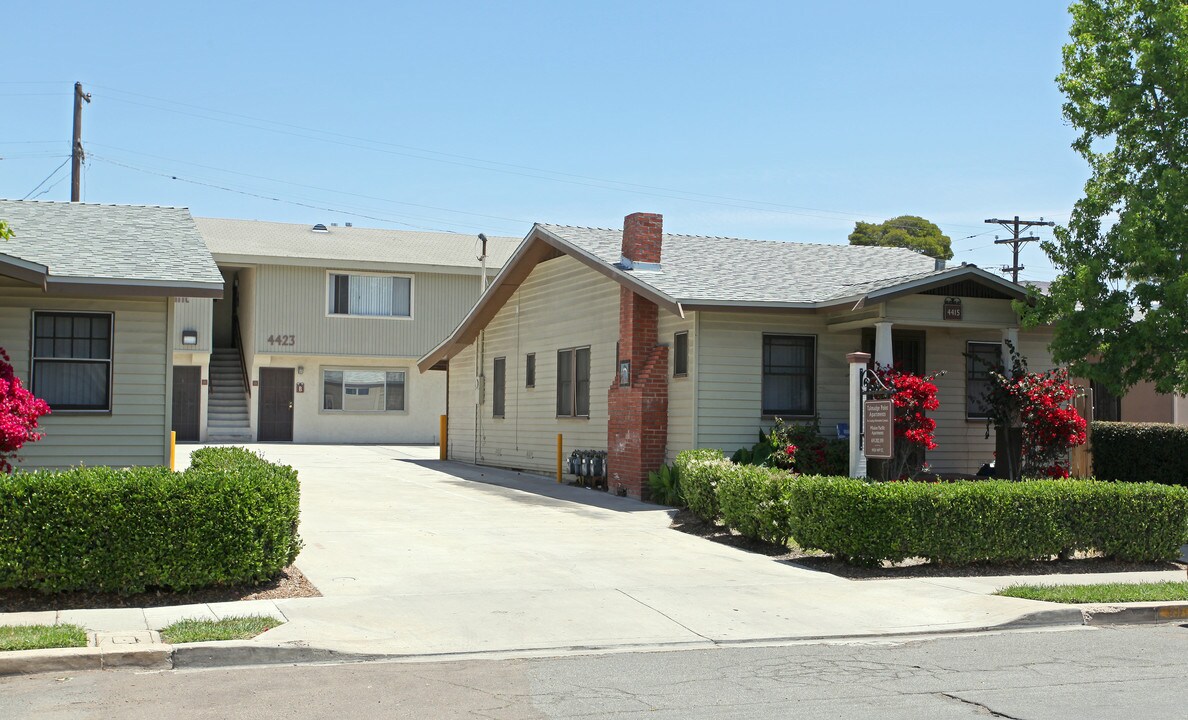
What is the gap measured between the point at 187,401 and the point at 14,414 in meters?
22.7

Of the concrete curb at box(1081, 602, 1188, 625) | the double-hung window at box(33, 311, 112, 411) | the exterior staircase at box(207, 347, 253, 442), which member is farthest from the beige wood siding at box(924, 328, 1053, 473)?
the exterior staircase at box(207, 347, 253, 442)

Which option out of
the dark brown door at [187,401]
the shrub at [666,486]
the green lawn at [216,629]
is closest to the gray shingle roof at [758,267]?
the shrub at [666,486]

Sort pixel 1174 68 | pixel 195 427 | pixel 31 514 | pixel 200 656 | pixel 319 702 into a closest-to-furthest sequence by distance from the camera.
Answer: pixel 319 702 → pixel 200 656 → pixel 31 514 → pixel 1174 68 → pixel 195 427

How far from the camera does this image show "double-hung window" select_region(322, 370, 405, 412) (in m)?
36.4

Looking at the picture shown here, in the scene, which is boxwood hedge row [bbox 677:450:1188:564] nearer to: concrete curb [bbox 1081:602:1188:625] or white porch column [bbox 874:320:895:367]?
concrete curb [bbox 1081:602:1188:625]

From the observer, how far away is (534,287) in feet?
85.1

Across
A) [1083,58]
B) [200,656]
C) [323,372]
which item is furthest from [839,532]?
[323,372]

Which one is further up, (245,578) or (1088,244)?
(1088,244)

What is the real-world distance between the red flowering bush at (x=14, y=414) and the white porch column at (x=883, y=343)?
11224 millimetres

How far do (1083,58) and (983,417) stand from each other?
6187 millimetres

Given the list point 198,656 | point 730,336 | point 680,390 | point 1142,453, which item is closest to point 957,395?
point 730,336

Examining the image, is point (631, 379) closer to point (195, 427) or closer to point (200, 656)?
point (200, 656)

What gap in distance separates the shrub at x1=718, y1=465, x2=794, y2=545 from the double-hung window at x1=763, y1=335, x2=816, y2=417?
417 cm

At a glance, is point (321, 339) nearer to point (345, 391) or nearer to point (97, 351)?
point (345, 391)
